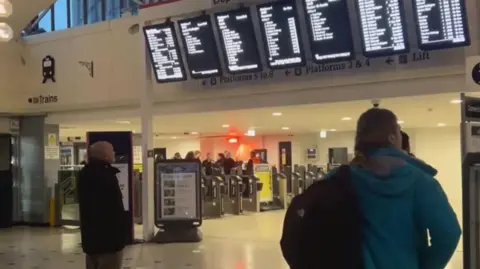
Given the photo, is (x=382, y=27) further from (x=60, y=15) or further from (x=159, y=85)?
(x=60, y=15)

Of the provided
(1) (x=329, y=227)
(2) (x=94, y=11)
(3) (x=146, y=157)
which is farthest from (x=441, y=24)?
(2) (x=94, y=11)

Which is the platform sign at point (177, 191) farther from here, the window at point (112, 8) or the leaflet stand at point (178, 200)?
the window at point (112, 8)

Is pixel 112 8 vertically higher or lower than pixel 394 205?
higher

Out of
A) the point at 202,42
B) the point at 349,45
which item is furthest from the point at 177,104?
the point at 349,45

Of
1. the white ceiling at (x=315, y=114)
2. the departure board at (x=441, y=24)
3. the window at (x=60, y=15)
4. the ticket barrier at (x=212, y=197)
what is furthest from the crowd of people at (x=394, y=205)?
the ticket barrier at (x=212, y=197)

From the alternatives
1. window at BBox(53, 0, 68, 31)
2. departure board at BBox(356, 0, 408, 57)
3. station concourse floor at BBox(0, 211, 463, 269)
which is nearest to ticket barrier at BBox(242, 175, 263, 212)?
station concourse floor at BBox(0, 211, 463, 269)

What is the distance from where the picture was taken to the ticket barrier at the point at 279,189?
17812 millimetres

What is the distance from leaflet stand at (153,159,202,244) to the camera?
11.0m

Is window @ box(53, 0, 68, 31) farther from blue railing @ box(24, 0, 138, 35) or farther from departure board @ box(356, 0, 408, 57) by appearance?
departure board @ box(356, 0, 408, 57)

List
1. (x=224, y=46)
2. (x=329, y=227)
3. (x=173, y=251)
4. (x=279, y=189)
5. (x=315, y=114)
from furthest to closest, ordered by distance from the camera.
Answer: (x=279, y=189) < (x=315, y=114) < (x=173, y=251) < (x=224, y=46) < (x=329, y=227)

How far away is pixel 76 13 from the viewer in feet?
49.2

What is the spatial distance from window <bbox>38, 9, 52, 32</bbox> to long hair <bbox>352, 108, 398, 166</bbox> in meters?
13.1

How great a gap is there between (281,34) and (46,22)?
758 centimetres

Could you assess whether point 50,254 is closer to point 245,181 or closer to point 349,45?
point 349,45
